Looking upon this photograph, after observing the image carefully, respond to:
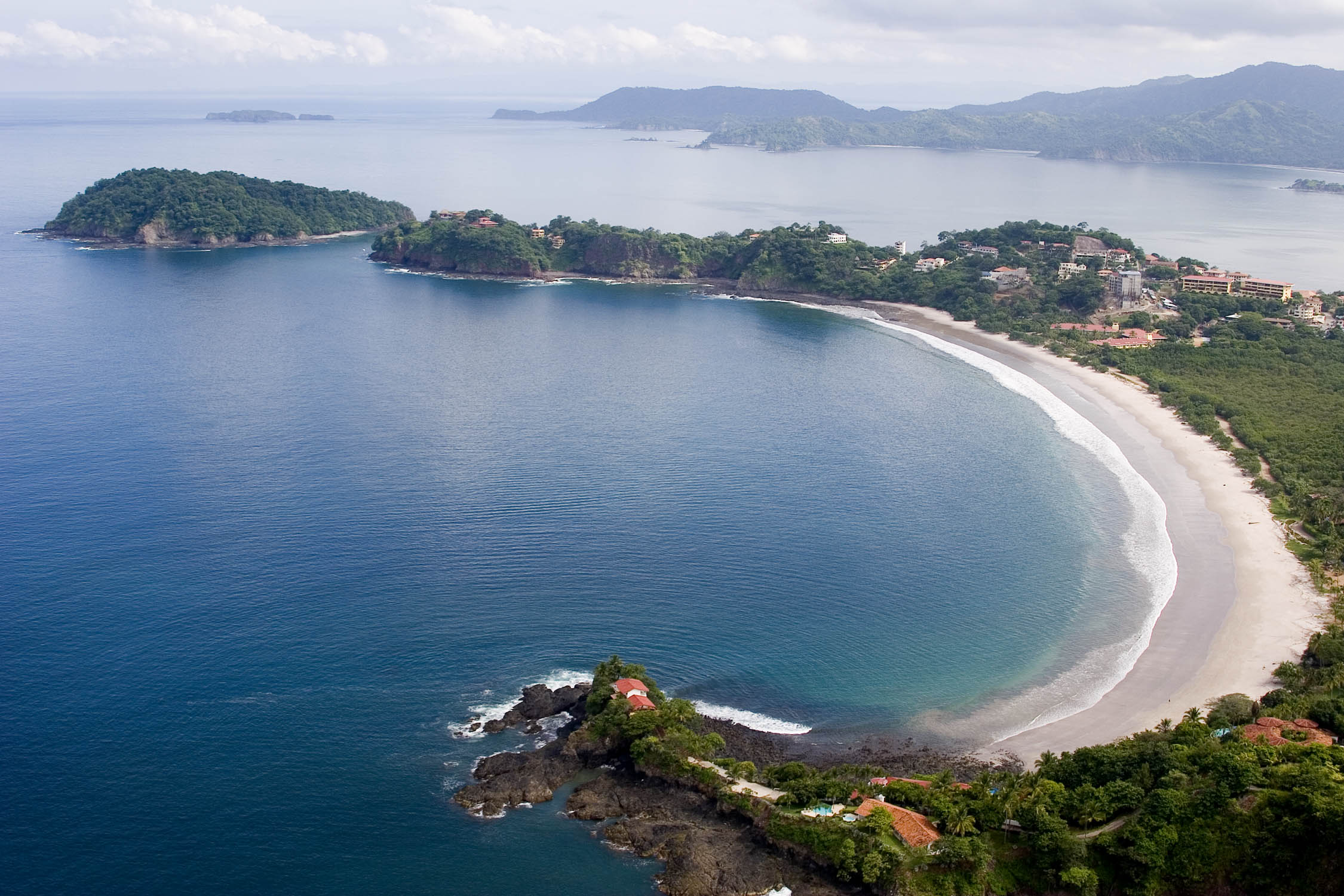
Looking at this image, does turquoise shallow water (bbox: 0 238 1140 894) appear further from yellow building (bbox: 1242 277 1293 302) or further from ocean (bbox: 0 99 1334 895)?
yellow building (bbox: 1242 277 1293 302)

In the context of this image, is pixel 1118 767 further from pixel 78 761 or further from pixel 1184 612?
pixel 78 761

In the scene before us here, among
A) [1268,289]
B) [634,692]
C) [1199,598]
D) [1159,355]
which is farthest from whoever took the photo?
[1268,289]

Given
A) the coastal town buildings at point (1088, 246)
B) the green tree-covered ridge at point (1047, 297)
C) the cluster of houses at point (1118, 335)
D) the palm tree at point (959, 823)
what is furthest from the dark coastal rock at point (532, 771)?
the coastal town buildings at point (1088, 246)

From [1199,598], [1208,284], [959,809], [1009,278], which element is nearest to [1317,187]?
[1208,284]

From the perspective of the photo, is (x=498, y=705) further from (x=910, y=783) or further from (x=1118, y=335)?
(x=1118, y=335)

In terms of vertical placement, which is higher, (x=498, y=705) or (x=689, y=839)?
(x=498, y=705)

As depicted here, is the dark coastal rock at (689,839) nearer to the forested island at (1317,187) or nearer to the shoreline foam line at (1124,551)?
the shoreline foam line at (1124,551)
